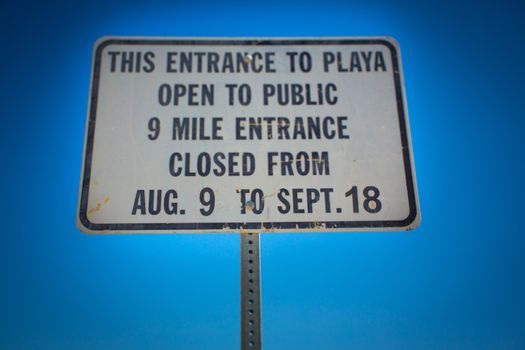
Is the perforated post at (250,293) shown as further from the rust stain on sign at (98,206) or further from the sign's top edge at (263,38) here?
the sign's top edge at (263,38)

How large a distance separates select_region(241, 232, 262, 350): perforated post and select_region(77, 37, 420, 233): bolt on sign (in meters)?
0.04

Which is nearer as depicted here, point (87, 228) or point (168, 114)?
point (87, 228)

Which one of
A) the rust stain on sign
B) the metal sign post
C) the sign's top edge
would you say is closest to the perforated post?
the metal sign post

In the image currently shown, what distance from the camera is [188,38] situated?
41.0 inches

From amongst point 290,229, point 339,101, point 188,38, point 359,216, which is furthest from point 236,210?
point 188,38

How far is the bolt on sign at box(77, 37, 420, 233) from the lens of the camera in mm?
850

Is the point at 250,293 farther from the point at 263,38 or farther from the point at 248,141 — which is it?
the point at 263,38

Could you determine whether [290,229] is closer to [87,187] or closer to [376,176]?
[376,176]

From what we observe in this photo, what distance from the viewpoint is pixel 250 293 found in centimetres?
77

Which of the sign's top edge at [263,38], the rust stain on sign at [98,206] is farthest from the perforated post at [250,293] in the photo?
the sign's top edge at [263,38]

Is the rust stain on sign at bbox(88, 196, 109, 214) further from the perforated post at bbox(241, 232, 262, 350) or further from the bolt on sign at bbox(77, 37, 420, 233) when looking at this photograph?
the perforated post at bbox(241, 232, 262, 350)

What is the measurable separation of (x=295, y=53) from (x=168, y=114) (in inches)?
17.0

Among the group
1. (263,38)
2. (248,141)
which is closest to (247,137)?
(248,141)

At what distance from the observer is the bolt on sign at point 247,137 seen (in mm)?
850
